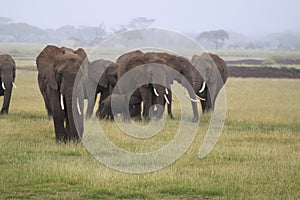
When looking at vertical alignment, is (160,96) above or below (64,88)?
below

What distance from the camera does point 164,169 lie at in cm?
1176

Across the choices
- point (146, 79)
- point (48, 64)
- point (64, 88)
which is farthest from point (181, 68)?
point (64, 88)

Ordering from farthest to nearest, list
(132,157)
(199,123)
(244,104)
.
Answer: (244,104) → (199,123) → (132,157)

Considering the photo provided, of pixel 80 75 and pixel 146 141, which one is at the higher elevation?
pixel 80 75

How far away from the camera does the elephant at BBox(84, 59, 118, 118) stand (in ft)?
65.5

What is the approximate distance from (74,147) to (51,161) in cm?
153

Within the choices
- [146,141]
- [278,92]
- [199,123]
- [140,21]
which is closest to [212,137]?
[146,141]

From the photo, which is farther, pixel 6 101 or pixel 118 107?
pixel 6 101

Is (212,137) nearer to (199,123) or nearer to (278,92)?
(199,123)

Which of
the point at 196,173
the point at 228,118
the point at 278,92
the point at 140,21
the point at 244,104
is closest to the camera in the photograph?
the point at 196,173

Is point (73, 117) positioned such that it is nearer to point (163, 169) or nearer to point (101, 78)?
point (163, 169)

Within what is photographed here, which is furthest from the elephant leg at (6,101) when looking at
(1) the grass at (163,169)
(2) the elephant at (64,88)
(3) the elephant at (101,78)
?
(2) the elephant at (64,88)

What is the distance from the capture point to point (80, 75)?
14.0 metres

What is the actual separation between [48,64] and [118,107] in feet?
15.5
